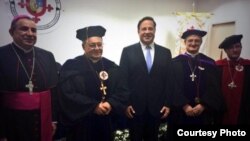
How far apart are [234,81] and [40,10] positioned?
164 inches

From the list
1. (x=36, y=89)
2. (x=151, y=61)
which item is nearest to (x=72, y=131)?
(x=36, y=89)

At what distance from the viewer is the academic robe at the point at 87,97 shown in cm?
278

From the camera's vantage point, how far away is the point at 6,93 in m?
2.47

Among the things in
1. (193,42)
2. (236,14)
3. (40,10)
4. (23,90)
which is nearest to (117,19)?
(40,10)

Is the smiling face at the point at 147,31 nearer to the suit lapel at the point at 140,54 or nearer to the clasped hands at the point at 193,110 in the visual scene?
the suit lapel at the point at 140,54

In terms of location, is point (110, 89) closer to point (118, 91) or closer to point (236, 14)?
point (118, 91)

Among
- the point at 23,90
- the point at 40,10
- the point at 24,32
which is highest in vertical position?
the point at 40,10

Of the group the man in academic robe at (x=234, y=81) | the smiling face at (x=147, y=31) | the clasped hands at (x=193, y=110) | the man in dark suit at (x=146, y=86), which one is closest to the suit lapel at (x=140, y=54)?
the man in dark suit at (x=146, y=86)

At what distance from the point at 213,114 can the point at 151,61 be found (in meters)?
1.17

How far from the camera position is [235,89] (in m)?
3.49

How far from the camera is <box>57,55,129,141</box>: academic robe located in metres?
2.78

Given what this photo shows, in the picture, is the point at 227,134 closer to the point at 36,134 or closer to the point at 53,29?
the point at 36,134

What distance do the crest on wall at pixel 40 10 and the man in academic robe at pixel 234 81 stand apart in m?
3.78

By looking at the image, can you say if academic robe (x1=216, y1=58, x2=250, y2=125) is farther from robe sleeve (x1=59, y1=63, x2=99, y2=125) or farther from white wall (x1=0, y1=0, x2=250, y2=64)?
white wall (x1=0, y1=0, x2=250, y2=64)
